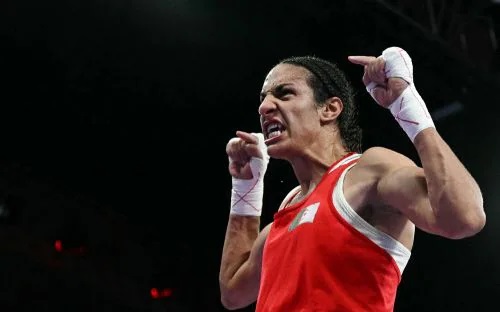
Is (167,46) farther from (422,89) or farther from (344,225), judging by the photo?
(344,225)

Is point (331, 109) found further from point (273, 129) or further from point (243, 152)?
point (243, 152)

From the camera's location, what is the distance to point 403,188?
1.50 metres

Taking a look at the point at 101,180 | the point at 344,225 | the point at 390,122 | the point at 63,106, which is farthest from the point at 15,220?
the point at 344,225

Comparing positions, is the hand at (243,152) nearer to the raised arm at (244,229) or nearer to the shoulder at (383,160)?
the raised arm at (244,229)

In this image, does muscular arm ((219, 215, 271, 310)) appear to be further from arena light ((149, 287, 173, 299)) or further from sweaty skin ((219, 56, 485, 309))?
arena light ((149, 287, 173, 299))

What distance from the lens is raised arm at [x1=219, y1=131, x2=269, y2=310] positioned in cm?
208

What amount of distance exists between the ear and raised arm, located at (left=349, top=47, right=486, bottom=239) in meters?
0.35

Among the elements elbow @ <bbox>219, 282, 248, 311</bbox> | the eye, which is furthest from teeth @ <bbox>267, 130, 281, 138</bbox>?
elbow @ <bbox>219, 282, 248, 311</bbox>

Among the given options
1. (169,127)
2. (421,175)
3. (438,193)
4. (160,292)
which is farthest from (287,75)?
(160,292)

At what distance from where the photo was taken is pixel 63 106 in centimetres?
651

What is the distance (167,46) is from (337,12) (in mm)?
1529

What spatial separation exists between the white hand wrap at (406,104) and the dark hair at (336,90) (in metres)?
0.45

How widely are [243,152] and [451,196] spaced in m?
0.94

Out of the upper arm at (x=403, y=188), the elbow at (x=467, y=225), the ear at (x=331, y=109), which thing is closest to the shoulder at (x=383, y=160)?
the upper arm at (x=403, y=188)
